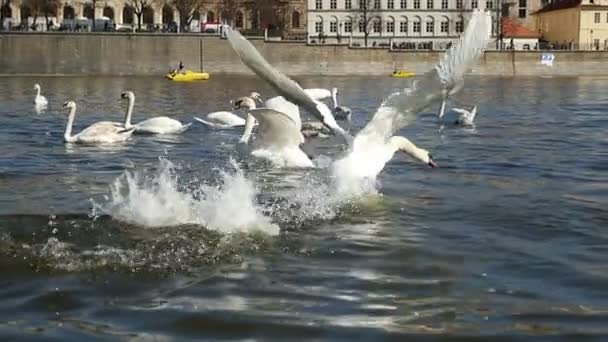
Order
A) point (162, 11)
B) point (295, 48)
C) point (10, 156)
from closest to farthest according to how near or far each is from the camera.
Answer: point (10, 156), point (295, 48), point (162, 11)

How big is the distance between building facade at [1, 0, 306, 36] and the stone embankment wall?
45.6ft

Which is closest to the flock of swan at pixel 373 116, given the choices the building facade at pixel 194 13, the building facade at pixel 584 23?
the building facade at pixel 194 13

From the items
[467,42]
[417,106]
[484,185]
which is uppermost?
[467,42]

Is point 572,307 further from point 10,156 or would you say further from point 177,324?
point 10,156

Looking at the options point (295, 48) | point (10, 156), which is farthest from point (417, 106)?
point (295, 48)

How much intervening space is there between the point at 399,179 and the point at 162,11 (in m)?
93.3

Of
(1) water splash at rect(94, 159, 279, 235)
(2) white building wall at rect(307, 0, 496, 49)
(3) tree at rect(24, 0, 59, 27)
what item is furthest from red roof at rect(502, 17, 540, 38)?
(1) water splash at rect(94, 159, 279, 235)

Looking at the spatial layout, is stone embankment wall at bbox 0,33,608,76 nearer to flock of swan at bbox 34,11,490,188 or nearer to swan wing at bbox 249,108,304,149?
swan wing at bbox 249,108,304,149

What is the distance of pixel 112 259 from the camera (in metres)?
7.59

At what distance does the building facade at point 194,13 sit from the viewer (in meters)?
95.2

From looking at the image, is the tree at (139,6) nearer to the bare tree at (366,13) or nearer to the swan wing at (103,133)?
the bare tree at (366,13)

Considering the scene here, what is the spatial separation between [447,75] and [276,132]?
3.53 m

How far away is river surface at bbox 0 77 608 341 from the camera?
20.5ft

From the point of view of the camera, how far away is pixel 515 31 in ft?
324
